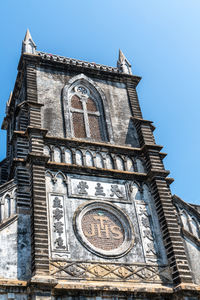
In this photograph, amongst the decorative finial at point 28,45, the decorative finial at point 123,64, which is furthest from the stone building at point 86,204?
the decorative finial at point 123,64

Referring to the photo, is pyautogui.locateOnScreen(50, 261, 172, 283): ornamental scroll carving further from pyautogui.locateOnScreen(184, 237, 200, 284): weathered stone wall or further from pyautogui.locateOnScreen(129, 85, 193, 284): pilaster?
pyautogui.locateOnScreen(184, 237, 200, 284): weathered stone wall

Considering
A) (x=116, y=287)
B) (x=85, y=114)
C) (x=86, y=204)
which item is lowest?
(x=116, y=287)

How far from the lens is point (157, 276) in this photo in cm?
1388

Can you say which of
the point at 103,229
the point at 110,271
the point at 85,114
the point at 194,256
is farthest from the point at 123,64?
the point at 110,271

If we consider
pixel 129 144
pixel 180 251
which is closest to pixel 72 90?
pixel 129 144

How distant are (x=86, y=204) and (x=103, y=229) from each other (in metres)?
1.12

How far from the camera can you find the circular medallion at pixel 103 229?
14.0 m

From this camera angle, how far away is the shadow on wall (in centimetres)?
1788

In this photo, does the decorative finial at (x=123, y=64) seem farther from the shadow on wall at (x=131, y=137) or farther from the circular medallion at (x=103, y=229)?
the circular medallion at (x=103, y=229)

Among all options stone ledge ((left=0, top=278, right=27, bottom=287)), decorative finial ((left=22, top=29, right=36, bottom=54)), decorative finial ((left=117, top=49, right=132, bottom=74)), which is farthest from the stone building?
decorative finial ((left=117, top=49, right=132, bottom=74))

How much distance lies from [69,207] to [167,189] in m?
4.26

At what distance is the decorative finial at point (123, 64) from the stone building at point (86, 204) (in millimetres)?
2192

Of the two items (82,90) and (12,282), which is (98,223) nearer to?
(12,282)

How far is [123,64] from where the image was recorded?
2178cm
